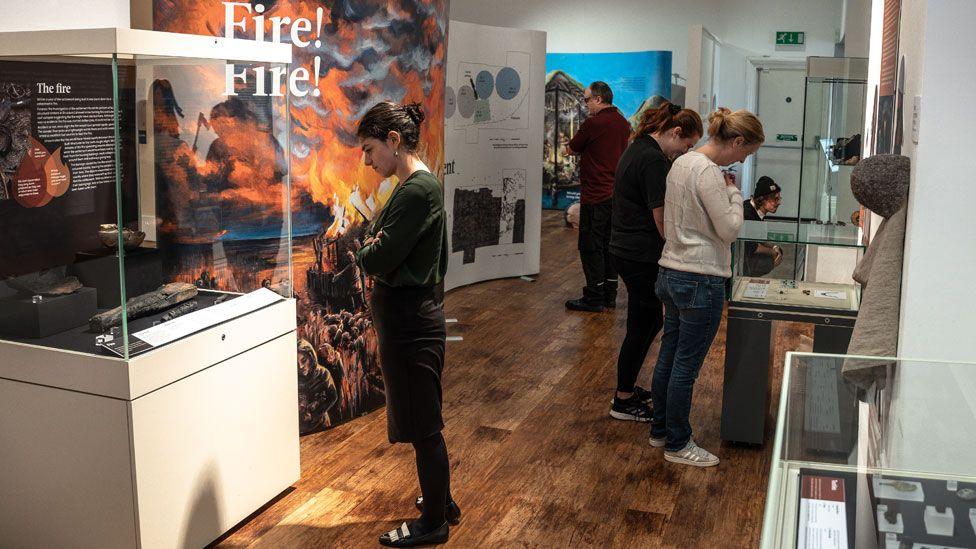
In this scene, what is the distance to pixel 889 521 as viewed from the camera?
1.64 meters

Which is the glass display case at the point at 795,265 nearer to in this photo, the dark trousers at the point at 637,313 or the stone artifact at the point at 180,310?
the dark trousers at the point at 637,313

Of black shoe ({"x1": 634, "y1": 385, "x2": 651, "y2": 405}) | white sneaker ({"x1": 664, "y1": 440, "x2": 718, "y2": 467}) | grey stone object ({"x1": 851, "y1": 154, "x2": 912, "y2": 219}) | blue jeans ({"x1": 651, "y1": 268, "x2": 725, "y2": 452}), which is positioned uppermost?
grey stone object ({"x1": 851, "y1": 154, "x2": 912, "y2": 219})

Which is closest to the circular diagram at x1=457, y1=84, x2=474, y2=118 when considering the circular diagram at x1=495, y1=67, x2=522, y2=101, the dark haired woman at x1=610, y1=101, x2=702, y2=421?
the circular diagram at x1=495, y1=67, x2=522, y2=101

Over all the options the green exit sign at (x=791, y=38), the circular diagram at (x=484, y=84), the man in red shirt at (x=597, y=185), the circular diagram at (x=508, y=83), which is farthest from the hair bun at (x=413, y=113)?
the green exit sign at (x=791, y=38)

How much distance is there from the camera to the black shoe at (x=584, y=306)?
7410mm

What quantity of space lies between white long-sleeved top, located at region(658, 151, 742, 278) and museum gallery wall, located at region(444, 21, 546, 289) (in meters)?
3.71

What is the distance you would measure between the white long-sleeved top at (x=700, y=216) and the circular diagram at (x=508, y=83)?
4210mm

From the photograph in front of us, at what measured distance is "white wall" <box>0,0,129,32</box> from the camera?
141 inches

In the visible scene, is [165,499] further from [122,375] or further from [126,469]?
[122,375]

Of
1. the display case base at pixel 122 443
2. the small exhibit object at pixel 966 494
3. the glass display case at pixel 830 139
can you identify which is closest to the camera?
the small exhibit object at pixel 966 494

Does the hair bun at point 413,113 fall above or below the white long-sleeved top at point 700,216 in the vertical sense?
above

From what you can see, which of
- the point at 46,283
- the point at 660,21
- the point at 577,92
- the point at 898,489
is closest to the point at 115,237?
the point at 46,283

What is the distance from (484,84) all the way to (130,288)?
514 cm

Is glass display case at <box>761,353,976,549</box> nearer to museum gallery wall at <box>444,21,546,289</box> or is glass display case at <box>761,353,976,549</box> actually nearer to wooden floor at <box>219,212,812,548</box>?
wooden floor at <box>219,212,812,548</box>
